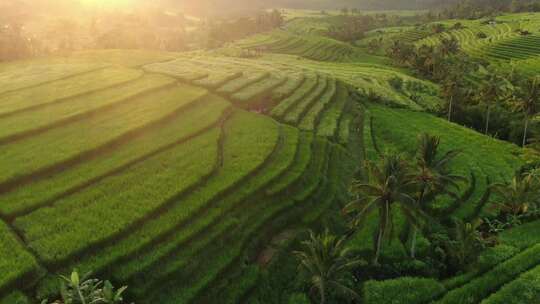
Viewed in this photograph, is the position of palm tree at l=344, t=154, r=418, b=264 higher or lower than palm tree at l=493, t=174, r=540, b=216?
higher

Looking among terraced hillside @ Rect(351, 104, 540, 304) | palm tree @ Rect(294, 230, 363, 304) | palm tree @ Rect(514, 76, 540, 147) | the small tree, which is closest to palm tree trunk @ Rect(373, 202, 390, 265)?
terraced hillside @ Rect(351, 104, 540, 304)

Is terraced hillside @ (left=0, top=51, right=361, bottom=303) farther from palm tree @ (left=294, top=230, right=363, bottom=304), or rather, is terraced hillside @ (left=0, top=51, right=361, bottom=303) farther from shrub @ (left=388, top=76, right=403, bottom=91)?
shrub @ (left=388, top=76, right=403, bottom=91)

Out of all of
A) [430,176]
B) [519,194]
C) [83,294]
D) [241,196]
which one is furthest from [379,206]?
[83,294]

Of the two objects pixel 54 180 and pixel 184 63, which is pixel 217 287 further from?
pixel 184 63

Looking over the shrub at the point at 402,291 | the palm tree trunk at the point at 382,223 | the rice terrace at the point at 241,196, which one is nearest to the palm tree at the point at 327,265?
the rice terrace at the point at 241,196

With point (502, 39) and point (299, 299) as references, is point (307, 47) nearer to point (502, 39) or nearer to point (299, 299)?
point (502, 39)
